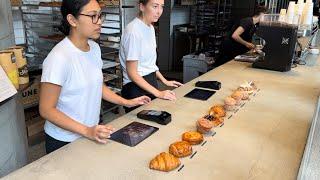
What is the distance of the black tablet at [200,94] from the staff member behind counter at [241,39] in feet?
6.79

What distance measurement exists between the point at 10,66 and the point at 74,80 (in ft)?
1.24

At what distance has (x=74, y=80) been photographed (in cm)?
137

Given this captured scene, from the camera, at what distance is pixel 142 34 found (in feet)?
6.42

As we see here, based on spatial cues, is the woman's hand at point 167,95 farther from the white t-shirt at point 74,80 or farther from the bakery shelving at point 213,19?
the bakery shelving at point 213,19

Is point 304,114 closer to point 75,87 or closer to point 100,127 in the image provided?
point 100,127

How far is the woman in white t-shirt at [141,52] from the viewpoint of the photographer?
74.0 inches

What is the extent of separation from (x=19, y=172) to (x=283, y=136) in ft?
3.47

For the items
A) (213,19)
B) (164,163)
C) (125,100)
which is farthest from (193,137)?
(213,19)

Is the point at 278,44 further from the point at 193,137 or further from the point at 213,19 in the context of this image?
the point at 213,19

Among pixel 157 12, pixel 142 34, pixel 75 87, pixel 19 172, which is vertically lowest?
pixel 19 172

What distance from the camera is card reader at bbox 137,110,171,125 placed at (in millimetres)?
1401

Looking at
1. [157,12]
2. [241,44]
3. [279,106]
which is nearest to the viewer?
[279,106]

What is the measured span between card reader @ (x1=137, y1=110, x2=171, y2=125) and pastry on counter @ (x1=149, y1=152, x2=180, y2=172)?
34cm

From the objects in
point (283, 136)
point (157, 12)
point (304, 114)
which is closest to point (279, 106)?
point (304, 114)
